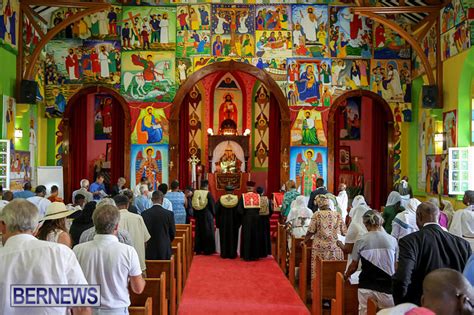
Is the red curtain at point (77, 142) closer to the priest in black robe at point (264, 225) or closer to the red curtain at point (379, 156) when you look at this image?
the priest in black robe at point (264, 225)

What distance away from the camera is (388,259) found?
217 inches

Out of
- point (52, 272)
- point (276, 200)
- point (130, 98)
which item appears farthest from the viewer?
point (130, 98)

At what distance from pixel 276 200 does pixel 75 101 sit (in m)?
6.65

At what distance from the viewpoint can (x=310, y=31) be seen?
1658cm

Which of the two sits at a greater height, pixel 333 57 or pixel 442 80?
pixel 333 57

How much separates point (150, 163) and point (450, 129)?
320 inches

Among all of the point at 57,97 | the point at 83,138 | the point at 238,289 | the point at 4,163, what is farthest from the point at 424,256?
the point at 83,138

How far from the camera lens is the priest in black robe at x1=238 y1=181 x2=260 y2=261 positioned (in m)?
12.5

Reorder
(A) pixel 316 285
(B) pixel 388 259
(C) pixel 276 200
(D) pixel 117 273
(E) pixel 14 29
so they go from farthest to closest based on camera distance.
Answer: (C) pixel 276 200, (E) pixel 14 29, (A) pixel 316 285, (B) pixel 388 259, (D) pixel 117 273

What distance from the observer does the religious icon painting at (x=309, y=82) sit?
16.5 meters

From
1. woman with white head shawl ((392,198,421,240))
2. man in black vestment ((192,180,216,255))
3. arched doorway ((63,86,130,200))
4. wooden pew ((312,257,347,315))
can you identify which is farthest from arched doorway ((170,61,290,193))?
wooden pew ((312,257,347,315))

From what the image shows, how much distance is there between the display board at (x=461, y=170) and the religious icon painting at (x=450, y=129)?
55 centimetres

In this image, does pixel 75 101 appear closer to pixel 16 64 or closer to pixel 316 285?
pixel 16 64

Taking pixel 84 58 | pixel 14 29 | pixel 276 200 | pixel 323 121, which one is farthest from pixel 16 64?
pixel 323 121
